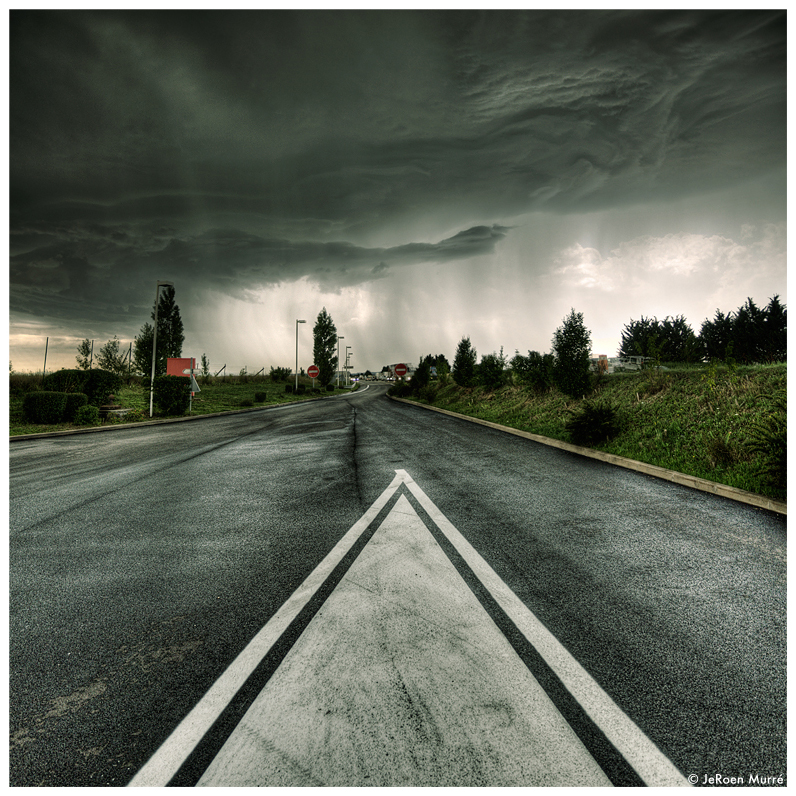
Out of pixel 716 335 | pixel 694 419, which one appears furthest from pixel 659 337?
pixel 694 419

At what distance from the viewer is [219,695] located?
199cm

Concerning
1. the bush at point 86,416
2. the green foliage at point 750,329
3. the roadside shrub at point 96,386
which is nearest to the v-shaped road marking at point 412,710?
the bush at point 86,416

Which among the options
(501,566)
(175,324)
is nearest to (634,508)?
(501,566)

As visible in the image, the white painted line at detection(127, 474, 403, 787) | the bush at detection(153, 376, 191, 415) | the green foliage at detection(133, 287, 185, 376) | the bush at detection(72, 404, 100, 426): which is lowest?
the white painted line at detection(127, 474, 403, 787)

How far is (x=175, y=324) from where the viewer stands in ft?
117

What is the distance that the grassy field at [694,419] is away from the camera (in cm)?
Result: 612

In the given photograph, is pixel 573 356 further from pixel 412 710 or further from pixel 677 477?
pixel 412 710

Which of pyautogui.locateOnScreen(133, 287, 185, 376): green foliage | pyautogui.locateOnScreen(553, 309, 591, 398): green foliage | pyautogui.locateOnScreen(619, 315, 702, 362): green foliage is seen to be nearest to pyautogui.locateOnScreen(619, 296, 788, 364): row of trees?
pyautogui.locateOnScreen(619, 315, 702, 362): green foliage

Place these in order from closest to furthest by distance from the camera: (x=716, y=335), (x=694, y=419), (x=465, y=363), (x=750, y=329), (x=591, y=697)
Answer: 1. (x=591, y=697)
2. (x=694, y=419)
3. (x=465, y=363)
4. (x=750, y=329)
5. (x=716, y=335)

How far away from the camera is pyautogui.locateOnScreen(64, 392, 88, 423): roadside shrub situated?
15922mm

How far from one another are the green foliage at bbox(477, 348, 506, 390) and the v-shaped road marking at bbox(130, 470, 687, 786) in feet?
69.3

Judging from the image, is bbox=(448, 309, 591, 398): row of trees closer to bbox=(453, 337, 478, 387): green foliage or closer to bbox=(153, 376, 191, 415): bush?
bbox=(453, 337, 478, 387): green foliage

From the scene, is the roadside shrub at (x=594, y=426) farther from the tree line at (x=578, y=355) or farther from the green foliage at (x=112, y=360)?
the green foliage at (x=112, y=360)

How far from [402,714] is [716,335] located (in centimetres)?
7850
